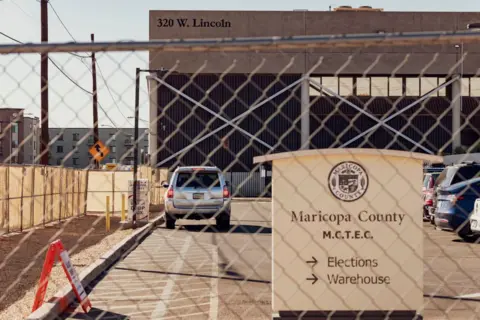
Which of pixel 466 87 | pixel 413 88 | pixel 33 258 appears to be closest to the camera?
pixel 33 258

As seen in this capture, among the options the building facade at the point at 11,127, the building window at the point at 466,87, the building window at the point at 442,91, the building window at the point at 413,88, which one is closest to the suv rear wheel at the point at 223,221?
the building facade at the point at 11,127

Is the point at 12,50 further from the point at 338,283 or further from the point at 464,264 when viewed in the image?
the point at 464,264

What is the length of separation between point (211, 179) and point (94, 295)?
13.7m

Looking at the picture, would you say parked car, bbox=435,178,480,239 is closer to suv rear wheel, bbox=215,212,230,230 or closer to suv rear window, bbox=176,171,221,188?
suv rear wheel, bbox=215,212,230,230

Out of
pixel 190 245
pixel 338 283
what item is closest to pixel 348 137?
pixel 190 245

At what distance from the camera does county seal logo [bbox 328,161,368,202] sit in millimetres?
5426

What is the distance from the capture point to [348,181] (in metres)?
5.51

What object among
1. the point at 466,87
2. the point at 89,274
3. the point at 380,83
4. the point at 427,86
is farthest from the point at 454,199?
the point at 466,87

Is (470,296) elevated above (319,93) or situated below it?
below

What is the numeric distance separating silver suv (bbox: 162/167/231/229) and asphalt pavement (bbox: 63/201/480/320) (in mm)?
4332

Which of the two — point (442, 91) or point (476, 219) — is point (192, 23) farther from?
point (476, 219)

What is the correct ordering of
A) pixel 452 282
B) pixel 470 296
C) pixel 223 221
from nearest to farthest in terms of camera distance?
1. pixel 470 296
2. pixel 452 282
3. pixel 223 221

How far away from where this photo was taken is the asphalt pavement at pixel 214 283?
30.5 feet

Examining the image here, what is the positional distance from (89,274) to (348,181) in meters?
7.47
